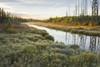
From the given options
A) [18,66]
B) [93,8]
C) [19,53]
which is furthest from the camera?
[93,8]

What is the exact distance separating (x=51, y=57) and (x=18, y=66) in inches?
94.4

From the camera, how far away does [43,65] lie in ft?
19.8

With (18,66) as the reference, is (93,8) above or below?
above

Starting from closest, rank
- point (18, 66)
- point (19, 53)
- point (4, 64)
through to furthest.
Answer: point (18, 66) → point (4, 64) → point (19, 53)

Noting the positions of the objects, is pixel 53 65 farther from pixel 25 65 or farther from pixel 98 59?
pixel 98 59

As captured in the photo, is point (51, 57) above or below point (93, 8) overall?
below

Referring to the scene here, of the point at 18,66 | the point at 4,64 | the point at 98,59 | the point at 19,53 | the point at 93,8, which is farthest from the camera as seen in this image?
the point at 93,8

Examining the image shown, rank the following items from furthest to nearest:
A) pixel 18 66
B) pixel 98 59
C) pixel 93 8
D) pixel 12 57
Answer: pixel 93 8
pixel 12 57
pixel 98 59
pixel 18 66

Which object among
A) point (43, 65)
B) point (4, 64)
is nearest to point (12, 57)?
point (4, 64)

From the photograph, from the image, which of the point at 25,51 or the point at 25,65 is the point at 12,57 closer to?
the point at 25,51

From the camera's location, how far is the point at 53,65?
5902 millimetres

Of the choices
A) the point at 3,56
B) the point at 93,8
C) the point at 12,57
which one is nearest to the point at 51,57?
the point at 12,57

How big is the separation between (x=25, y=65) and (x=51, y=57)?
2.02m

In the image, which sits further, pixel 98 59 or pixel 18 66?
pixel 98 59
